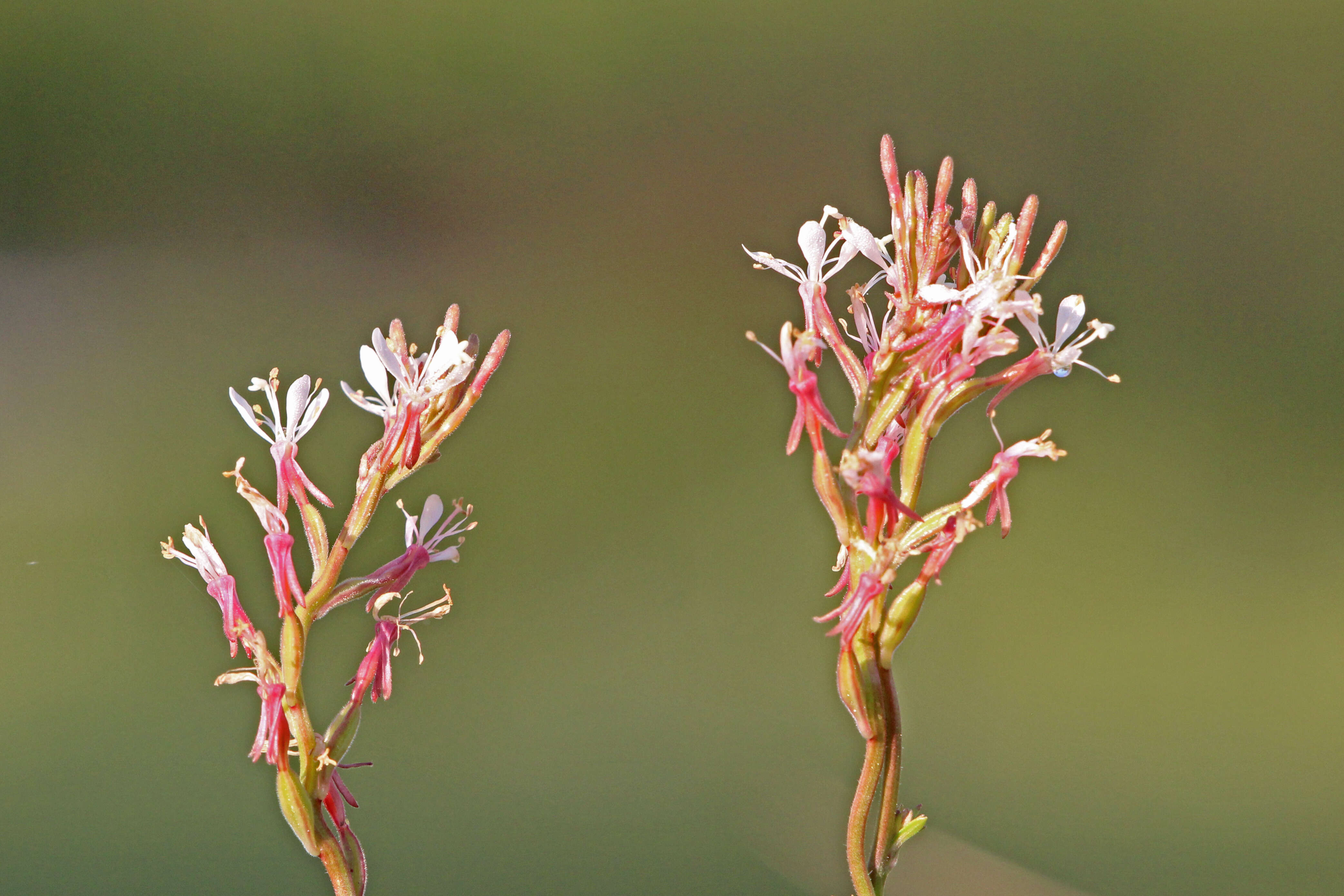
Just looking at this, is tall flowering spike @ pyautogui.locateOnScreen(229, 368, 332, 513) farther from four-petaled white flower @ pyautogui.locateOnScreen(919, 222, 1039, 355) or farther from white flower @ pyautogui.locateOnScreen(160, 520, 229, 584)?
four-petaled white flower @ pyautogui.locateOnScreen(919, 222, 1039, 355)

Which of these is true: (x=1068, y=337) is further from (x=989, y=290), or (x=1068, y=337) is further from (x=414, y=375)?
(x=414, y=375)

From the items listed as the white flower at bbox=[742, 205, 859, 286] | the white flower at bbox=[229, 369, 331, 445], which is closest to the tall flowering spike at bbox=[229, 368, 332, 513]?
the white flower at bbox=[229, 369, 331, 445]

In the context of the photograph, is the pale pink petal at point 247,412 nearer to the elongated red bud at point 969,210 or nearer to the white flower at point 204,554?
the white flower at point 204,554

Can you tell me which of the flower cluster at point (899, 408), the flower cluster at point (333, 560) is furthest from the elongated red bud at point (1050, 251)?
the flower cluster at point (333, 560)

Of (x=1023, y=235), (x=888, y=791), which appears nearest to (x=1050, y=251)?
(x=1023, y=235)

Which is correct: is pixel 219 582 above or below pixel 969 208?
below
